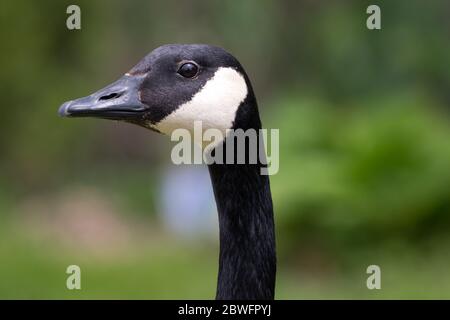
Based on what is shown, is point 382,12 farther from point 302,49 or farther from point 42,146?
point 42,146

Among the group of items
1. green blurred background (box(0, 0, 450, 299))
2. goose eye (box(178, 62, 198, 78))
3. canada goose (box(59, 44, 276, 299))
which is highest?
green blurred background (box(0, 0, 450, 299))

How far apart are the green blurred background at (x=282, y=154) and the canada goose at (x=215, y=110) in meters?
3.17

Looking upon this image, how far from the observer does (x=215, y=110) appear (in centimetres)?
259

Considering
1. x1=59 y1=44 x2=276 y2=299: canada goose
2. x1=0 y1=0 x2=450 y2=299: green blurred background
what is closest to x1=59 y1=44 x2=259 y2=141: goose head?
x1=59 y1=44 x2=276 y2=299: canada goose

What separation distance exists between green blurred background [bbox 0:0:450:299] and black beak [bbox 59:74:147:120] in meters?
3.49

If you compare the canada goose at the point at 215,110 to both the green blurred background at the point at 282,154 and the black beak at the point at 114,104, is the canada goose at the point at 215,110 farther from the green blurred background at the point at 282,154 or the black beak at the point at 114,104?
the green blurred background at the point at 282,154

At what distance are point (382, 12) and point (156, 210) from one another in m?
3.30

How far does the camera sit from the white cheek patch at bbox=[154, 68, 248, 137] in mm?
2586

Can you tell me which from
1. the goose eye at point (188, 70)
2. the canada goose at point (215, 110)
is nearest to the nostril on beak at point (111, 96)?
the canada goose at point (215, 110)

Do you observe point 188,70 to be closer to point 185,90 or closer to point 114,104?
point 185,90

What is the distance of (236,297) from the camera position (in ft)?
8.86

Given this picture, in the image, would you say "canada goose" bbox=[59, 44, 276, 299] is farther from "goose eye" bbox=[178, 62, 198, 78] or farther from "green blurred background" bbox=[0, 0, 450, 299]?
"green blurred background" bbox=[0, 0, 450, 299]

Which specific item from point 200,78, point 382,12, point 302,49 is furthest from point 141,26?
point 200,78

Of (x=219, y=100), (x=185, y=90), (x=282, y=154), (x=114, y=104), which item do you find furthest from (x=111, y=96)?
(x=282, y=154)
